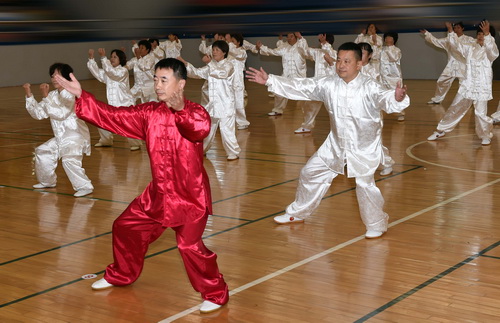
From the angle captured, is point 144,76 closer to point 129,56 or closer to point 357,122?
point 357,122

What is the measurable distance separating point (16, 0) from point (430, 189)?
690cm

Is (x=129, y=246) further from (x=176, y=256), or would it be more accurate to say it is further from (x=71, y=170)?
(x=71, y=170)

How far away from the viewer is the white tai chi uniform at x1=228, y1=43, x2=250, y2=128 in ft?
40.5

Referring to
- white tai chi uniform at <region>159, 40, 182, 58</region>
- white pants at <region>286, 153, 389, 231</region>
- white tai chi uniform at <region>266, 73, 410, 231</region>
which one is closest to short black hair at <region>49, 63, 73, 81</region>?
white tai chi uniform at <region>266, 73, 410, 231</region>

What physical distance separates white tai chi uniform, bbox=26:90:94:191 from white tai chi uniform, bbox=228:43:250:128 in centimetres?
469

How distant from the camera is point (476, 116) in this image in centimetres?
969

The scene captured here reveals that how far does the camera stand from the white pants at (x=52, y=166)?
7.57 metres

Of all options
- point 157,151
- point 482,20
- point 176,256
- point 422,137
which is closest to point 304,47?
point 422,137

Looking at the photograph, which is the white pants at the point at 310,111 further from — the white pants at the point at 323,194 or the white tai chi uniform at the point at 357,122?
the white tai chi uniform at the point at 357,122


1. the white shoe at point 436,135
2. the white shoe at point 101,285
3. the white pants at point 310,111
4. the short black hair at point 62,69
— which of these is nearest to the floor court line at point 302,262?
the white shoe at point 101,285

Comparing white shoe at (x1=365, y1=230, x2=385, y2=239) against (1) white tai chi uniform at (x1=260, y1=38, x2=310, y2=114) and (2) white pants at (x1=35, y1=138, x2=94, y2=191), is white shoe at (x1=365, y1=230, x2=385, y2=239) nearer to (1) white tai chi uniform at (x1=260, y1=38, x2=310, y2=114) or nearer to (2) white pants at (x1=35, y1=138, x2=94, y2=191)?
(2) white pants at (x1=35, y1=138, x2=94, y2=191)

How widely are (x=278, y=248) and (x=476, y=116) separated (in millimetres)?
5299

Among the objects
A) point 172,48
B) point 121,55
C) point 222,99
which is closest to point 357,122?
point 222,99

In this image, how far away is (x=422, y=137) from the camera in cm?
1069
